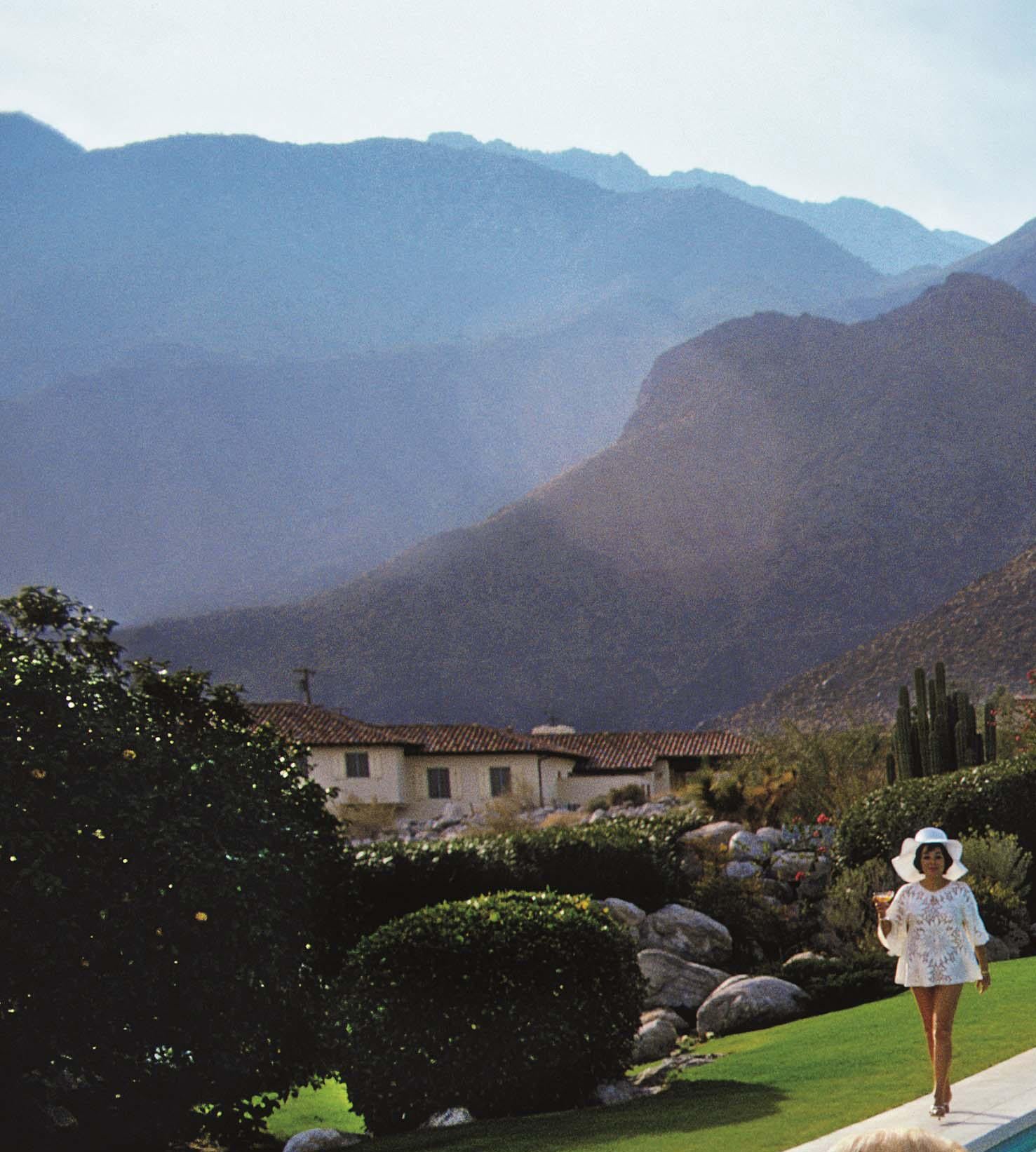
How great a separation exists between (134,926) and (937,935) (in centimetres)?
548

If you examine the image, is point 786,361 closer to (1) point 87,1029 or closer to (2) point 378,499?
(2) point 378,499

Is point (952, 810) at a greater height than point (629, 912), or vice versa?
point (952, 810)

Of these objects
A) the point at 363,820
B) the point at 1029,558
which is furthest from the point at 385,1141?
the point at 1029,558

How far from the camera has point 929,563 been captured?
9750cm

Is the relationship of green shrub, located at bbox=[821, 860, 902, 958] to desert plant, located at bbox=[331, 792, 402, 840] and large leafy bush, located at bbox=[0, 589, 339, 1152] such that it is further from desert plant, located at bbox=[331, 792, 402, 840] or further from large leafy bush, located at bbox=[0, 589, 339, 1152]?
desert plant, located at bbox=[331, 792, 402, 840]

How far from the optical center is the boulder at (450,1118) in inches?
462

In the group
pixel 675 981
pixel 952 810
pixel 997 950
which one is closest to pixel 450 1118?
pixel 675 981

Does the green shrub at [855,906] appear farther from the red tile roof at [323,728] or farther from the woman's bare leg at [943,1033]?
the red tile roof at [323,728]

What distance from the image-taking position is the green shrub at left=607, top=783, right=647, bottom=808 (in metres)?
53.6

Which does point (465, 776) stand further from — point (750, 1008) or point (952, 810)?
point (750, 1008)

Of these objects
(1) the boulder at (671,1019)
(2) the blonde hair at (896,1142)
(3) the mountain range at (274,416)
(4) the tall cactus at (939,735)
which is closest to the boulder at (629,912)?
(1) the boulder at (671,1019)

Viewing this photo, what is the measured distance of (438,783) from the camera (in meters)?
61.6

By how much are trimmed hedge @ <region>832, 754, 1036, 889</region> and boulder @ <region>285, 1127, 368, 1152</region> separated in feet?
35.9

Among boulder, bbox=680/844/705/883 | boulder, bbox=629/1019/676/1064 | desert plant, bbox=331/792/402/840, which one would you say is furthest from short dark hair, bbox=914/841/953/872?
desert plant, bbox=331/792/402/840
